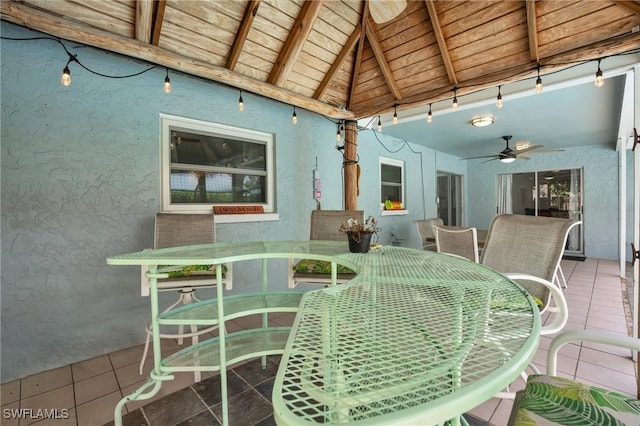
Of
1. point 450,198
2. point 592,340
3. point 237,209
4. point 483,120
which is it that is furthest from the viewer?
point 450,198

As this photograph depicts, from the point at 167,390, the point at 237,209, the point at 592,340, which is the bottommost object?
the point at 167,390

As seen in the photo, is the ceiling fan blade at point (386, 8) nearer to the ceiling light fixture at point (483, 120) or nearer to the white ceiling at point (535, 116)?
the white ceiling at point (535, 116)

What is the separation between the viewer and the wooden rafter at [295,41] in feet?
7.57

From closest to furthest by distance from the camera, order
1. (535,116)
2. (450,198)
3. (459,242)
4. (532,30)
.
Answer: (532,30), (459,242), (535,116), (450,198)

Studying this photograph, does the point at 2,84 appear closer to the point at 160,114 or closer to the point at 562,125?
the point at 160,114

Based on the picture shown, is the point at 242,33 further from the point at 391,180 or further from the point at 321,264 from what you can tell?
the point at 391,180

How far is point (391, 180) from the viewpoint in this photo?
531 centimetres

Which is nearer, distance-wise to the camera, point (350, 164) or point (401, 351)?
point (401, 351)

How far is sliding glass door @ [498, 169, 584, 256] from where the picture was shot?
636 centimetres

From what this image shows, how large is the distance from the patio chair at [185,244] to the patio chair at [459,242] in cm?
218

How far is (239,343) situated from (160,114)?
2.12 meters

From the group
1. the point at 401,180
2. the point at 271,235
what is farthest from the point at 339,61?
the point at 401,180

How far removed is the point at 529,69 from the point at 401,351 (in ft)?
9.32

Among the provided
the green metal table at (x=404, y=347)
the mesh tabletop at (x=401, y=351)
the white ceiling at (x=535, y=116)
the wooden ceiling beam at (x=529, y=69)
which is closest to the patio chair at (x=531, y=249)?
the green metal table at (x=404, y=347)
